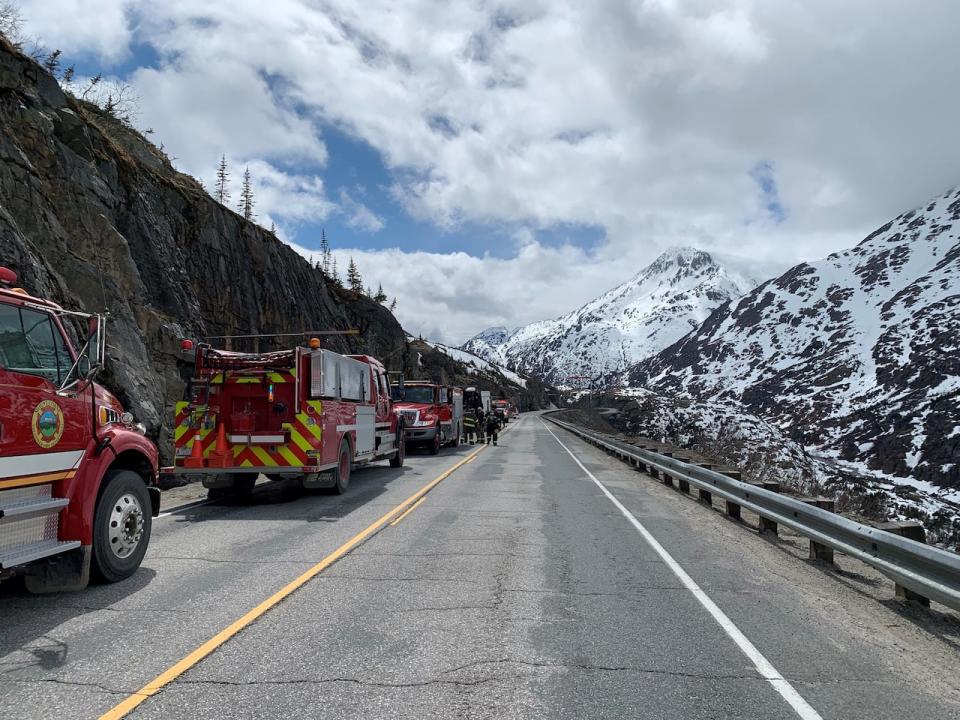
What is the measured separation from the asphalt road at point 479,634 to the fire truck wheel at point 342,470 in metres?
3.30

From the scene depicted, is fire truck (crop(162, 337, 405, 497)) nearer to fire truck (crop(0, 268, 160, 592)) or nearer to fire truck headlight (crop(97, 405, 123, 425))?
fire truck headlight (crop(97, 405, 123, 425))

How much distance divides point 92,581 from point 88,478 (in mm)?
1145

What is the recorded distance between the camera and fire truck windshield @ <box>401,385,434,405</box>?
25.6 metres

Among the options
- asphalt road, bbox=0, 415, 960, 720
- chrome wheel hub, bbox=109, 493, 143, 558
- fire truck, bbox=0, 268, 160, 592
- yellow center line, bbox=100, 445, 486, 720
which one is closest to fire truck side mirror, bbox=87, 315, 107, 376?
fire truck, bbox=0, 268, 160, 592

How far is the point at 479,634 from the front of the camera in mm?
4793

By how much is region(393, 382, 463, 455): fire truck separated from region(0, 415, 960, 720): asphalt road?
47.6ft

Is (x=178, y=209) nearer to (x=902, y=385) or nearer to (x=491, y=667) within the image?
(x=491, y=667)

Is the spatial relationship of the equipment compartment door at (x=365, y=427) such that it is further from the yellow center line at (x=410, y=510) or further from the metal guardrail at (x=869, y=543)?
the metal guardrail at (x=869, y=543)

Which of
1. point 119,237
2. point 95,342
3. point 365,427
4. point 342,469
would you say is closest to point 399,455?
point 365,427

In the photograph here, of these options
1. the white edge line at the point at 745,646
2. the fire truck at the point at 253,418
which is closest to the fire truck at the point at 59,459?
the fire truck at the point at 253,418

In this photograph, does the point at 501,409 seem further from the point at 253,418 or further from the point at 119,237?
the point at 253,418

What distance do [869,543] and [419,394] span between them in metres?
20.4

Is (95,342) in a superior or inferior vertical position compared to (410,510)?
superior

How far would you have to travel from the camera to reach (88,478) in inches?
215
